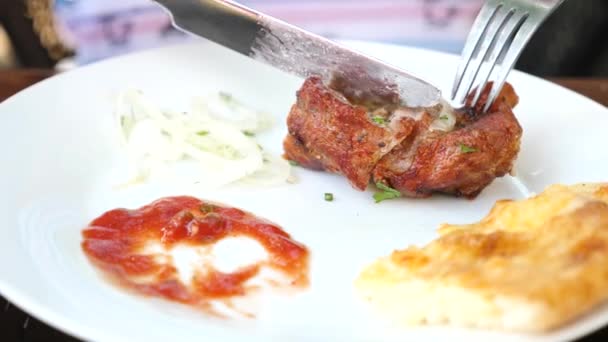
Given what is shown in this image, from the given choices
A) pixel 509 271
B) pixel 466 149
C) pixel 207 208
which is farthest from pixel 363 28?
pixel 509 271

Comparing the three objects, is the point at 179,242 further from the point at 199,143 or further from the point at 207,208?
the point at 199,143

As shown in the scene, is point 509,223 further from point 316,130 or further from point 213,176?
point 213,176

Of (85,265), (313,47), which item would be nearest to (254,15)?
(313,47)

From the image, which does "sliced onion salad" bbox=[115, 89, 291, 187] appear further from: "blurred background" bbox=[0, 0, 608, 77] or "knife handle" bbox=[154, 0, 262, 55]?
"blurred background" bbox=[0, 0, 608, 77]

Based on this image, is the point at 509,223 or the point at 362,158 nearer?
the point at 509,223

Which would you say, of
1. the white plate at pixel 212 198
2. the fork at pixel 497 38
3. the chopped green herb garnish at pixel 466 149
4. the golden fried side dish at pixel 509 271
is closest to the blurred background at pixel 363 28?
the white plate at pixel 212 198

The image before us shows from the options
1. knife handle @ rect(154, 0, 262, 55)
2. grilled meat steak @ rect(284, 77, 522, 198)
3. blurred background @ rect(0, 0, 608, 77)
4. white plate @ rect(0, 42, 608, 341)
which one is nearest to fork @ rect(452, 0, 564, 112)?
grilled meat steak @ rect(284, 77, 522, 198)

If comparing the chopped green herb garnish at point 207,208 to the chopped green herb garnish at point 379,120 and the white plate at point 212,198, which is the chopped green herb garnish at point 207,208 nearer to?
the white plate at point 212,198
